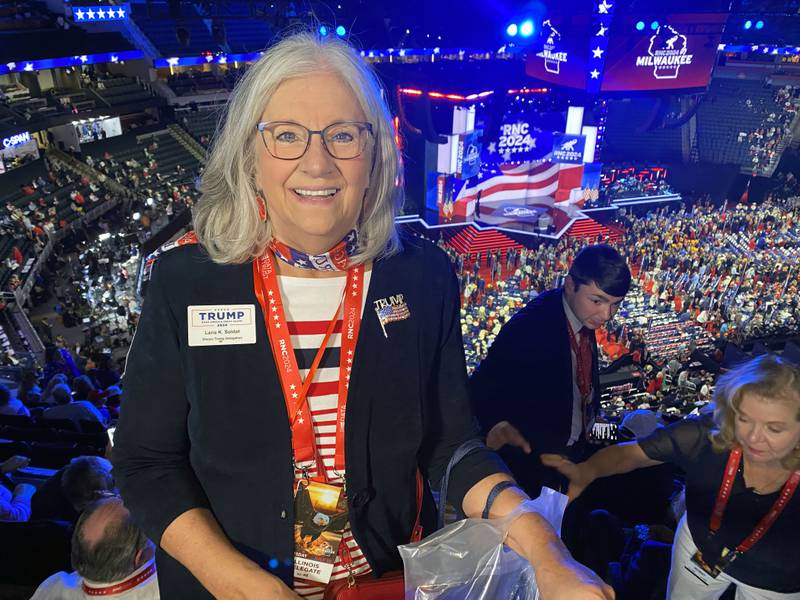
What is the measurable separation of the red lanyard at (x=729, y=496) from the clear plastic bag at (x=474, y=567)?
1258 mm

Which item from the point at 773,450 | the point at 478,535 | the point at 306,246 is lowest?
the point at 773,450

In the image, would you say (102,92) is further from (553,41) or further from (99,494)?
(99,494)

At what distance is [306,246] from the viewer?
1.21 meters

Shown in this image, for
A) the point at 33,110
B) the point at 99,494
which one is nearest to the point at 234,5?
the point at 33,110

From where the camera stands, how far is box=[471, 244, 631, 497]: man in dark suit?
254cm

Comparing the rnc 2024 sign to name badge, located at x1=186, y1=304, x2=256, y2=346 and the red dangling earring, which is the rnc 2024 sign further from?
name badge, located at x1=186, y1=304, x2=256, y2=346

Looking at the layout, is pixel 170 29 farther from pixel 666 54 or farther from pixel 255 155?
pixel 255 155

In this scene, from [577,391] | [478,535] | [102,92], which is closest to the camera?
[478,535]

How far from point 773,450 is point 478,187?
19940 mm

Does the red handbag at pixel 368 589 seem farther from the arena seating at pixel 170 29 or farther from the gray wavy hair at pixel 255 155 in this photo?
the arena seating at pixel 170 29

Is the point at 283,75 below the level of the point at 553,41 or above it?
below

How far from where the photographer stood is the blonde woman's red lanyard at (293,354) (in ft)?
3.92

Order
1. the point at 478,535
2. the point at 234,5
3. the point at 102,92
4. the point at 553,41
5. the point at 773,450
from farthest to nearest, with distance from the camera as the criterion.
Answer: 1. the point at 234,5
2. the point at 102,92
3. the point at 553,41
4. the point at 773,450
5. the point at 478,535

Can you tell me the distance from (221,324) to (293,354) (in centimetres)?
17
